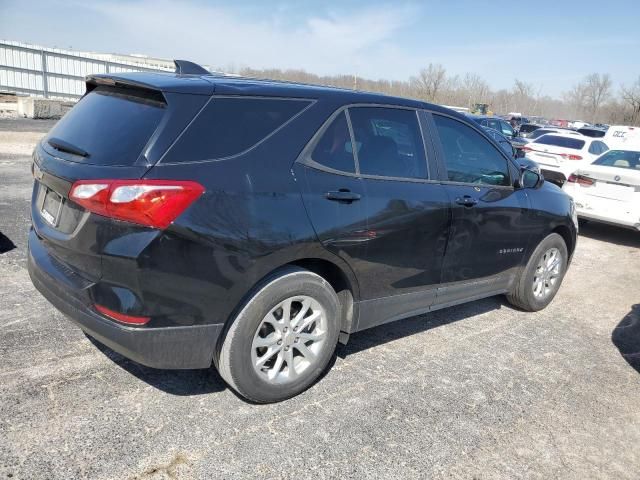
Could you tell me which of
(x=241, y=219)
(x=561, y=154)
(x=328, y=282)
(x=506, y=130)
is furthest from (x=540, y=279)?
(x=506, y=130)

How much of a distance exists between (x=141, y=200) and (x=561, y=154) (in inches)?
487

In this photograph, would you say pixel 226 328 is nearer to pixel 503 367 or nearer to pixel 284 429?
pixel 284 429

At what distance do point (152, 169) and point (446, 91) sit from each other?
8896 cm

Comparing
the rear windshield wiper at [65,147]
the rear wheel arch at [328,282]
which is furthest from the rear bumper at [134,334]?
the rear windshield wiper at [65,147]

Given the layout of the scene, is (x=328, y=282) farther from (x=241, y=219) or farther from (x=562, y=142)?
(x=562, y=142)

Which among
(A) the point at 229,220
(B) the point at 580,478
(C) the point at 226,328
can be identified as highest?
(A) the point at 229,220

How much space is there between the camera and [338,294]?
346 centimetres

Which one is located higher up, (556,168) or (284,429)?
(556,168)

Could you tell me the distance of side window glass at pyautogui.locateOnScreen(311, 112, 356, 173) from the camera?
10.5 feet

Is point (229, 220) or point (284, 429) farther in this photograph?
point (284, 429)

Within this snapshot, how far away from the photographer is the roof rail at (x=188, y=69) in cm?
350

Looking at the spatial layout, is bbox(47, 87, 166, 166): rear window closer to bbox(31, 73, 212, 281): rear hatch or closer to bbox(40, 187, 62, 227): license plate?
bbox(31, 73, 212, 281): rear hatch

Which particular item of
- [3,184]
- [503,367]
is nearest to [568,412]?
[503,367]

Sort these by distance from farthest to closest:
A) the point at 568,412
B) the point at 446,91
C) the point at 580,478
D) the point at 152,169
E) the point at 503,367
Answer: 1. the point at 446,91
2. the point at 503,367
3. the point at 568,412
4. the point at 580,478
5. the point at 152,169
